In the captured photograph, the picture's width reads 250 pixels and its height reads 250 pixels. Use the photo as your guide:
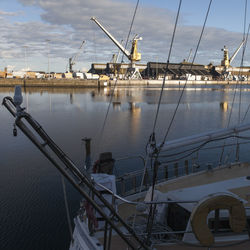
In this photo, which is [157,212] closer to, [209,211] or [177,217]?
[177,217]

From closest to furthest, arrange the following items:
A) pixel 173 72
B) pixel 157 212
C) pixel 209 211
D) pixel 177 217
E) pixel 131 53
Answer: pixel 209 211 → pixel 177 217 → pixel 157 212 → pixel 131 53 → pixel 173 72

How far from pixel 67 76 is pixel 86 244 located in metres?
122

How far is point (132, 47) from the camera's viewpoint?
102 metres

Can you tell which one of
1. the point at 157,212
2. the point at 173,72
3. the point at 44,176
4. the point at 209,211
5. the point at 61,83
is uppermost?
the point at 173,72

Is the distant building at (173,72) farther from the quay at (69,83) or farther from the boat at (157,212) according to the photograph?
the boat at (157,212)

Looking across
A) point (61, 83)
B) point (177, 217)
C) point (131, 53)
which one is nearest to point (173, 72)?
point (131, 53)

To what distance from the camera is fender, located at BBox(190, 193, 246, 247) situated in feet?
14.9

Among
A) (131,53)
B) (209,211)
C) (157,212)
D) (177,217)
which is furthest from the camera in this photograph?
(131,53)

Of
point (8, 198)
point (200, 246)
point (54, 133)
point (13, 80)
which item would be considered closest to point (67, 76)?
point (13, 80)

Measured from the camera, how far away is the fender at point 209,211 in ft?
14.9

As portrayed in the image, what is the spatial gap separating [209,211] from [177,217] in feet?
4.55

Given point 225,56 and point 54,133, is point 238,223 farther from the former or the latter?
point 225,56

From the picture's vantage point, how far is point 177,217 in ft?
19.1

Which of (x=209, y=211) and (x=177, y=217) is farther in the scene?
(x=177, y=217)
